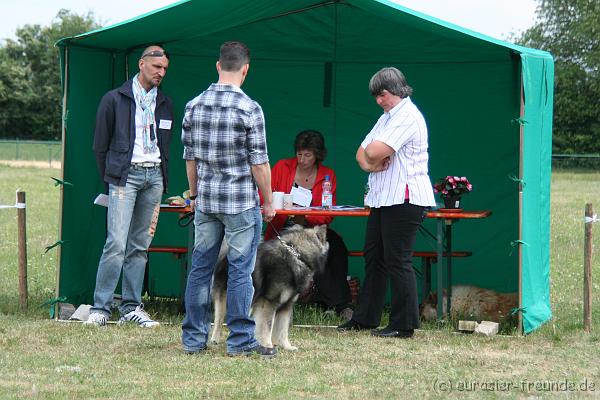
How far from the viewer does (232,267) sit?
5.48 metres

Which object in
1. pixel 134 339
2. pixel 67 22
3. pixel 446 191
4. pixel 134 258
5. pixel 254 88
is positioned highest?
pixel 67 22

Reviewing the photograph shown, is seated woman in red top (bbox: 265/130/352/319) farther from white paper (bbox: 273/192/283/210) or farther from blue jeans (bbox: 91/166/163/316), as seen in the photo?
blue jeans (bbox: 91/166/163/316)

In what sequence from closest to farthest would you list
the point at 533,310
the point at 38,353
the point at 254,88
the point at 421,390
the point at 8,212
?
the point at 421,390, the point at 38,353, the point at 533,310, the point at 254,88, the point at 8,212

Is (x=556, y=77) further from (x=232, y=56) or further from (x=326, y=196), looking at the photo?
(x=232, y=56)

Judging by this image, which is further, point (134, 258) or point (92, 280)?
point (92, 280)

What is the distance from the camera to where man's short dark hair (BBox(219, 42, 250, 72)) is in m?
5.34

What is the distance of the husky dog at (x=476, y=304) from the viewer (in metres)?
7.31

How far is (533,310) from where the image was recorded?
6.72 meters

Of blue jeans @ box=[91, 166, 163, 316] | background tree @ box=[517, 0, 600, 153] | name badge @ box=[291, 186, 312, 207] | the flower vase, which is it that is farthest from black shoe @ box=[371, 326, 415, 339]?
background tree @ box=[517, 0, 600, 153]

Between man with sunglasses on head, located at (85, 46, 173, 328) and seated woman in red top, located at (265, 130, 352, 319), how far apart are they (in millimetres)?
961

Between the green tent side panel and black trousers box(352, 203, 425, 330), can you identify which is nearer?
black trousers box(352, 203, 425, 330)

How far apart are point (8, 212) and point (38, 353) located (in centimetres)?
1089

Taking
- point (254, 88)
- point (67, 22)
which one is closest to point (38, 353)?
point (254, 88)

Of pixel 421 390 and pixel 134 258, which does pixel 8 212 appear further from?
pixel 421 390
